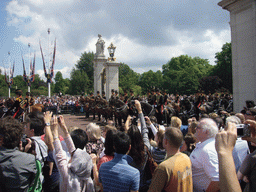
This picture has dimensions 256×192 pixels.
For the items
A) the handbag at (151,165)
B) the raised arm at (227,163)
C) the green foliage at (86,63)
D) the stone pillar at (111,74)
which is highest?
the green foliage at (86,63)

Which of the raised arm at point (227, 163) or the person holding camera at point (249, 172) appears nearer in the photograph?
the raised arm at point (227, 163)

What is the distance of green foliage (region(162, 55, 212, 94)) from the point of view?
A: 51750 mm

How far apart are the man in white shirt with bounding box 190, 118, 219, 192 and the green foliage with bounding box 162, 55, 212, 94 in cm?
4704

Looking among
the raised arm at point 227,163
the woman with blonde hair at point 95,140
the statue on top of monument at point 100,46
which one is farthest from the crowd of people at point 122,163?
the statue on top of monument at point 100,46

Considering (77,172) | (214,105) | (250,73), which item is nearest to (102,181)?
(77,172)

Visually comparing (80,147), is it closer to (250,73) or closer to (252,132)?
(252,132)

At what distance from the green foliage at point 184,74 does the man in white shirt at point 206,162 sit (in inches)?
1852

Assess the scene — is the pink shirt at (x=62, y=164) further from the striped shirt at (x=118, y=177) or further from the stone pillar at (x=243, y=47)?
the stone pillar at (x=243, y=47)

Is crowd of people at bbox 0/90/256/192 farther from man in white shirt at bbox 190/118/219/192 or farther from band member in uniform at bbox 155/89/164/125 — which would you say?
band member in uniform at bbox 155/89/164/125

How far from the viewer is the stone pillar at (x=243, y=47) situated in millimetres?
10984

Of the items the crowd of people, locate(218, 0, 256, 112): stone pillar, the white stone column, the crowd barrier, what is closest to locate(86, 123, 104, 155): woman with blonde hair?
the crowd of people

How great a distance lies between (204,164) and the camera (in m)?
2.50

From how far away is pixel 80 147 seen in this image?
9.62ft

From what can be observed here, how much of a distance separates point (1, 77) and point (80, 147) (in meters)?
83.7
